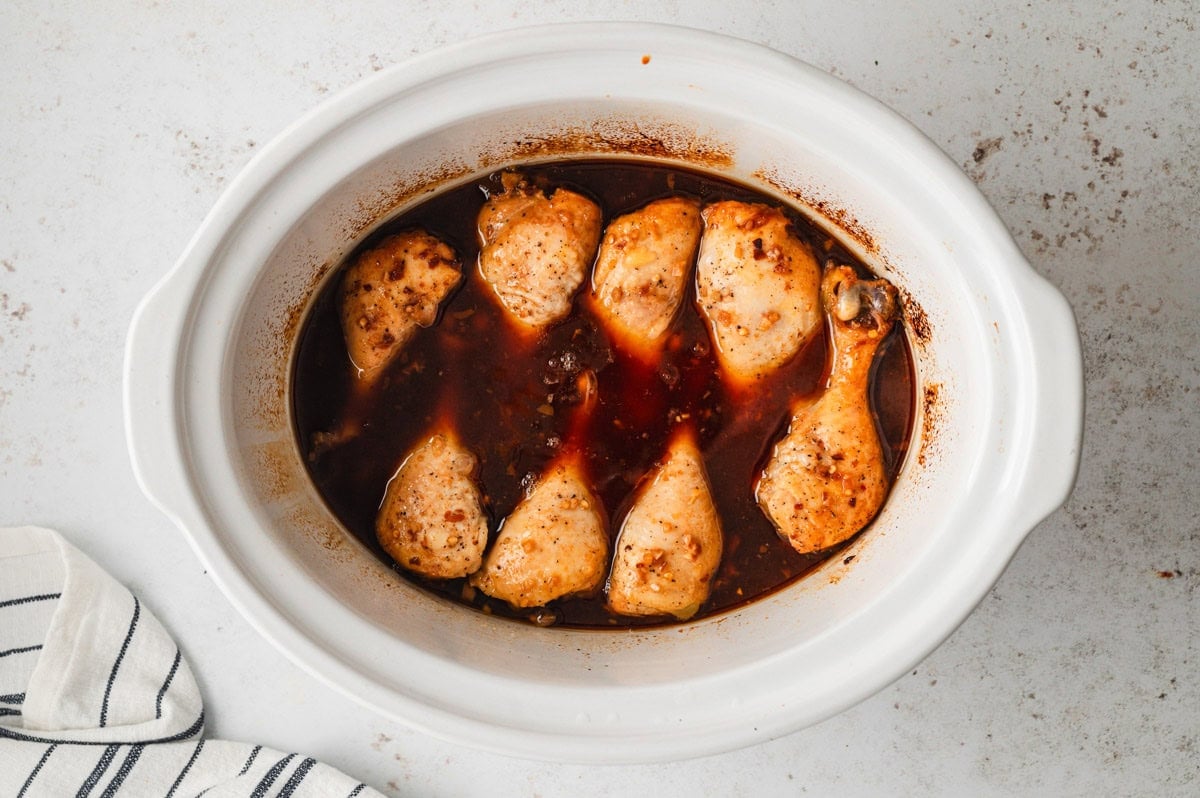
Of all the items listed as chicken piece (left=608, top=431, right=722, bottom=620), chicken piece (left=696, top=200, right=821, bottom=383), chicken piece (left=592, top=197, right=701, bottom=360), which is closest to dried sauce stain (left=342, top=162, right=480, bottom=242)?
chicken piece (left=592, top=197, right=701, bottom=360)

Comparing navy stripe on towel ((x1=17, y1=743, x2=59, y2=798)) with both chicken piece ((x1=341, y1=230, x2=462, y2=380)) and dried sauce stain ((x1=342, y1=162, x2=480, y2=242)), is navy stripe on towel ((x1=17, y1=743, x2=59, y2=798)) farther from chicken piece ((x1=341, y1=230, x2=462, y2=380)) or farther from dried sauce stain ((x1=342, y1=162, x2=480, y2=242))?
dried sauce stain ((x1=342, y1=162, x2=480, y2=242))

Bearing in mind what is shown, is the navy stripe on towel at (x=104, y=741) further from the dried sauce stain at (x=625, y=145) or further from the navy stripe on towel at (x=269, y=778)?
the dried sauce stain at (x=625, y=145)

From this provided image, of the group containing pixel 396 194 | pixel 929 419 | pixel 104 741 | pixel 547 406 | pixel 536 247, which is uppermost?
pixel 396 194

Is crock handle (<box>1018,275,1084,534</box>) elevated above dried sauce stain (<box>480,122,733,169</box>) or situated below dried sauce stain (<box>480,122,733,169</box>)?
below

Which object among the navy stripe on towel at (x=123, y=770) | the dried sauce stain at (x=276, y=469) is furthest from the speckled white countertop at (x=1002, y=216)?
the dried sauce stain at (x=276, y=469)

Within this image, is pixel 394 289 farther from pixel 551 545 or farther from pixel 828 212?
pixel 828 212

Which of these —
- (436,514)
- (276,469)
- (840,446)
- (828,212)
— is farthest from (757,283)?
(276,469)

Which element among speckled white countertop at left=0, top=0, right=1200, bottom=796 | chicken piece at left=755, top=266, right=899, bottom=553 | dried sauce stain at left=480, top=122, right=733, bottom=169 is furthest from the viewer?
speckled white countertop at left=0, top=0, right=1200, bottom=796
